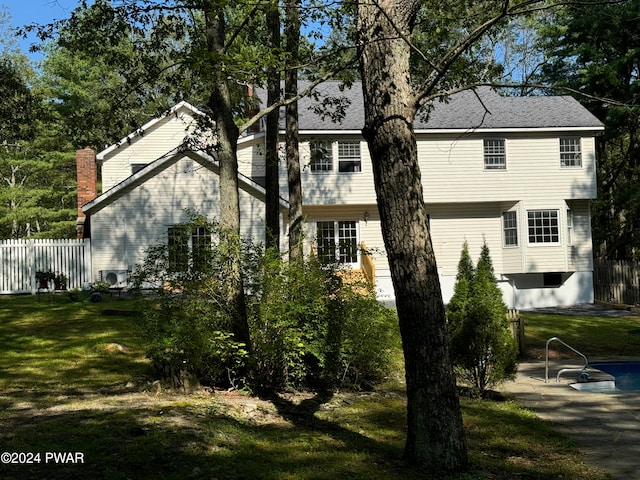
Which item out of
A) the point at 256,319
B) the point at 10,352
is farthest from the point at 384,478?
the point at 10,352

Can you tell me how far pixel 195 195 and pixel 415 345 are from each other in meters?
21.0

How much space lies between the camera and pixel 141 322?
9.87 metres

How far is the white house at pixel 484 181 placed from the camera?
1131 inches

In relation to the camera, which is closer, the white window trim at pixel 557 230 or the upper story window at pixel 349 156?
the upper story window at pixel 349 156

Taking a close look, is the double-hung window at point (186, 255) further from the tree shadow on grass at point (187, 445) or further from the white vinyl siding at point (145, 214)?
the white vinyl siding at point (145, 214)

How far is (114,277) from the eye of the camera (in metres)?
25.5

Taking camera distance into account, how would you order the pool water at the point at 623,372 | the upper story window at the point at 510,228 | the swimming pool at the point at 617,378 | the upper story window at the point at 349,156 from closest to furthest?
the swimming pool at the point at 617,378, the pool water at the point at 623,372, the upper story window at the point at 349,156, the upper story window at the point at 510,228

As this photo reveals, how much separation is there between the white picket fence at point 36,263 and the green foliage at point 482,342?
18608 millimetres

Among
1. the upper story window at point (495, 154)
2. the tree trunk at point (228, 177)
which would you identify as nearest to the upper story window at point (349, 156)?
the upper story window at point (495, 154)

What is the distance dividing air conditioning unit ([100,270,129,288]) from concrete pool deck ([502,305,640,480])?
15.9m

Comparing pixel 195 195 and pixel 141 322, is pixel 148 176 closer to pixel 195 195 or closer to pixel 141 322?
pixel 195 195

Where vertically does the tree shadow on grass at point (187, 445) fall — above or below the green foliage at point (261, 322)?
below

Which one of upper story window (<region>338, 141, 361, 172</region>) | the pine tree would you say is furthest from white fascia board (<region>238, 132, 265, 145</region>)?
the pine tree

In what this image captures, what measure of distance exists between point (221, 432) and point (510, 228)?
24401 mm
